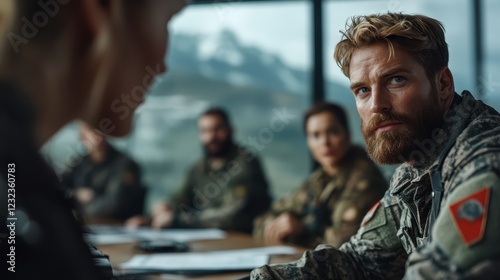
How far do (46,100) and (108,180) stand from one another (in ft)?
7.25

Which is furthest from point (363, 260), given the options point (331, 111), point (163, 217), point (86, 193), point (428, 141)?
point (86, 193)

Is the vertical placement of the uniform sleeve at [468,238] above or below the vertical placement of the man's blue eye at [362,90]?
below

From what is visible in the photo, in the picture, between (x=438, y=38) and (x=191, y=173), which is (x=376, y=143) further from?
(x=191, y=173)

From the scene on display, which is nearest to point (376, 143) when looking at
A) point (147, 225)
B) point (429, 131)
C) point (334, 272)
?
point (429, 131)

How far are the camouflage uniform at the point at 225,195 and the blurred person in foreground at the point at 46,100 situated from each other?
1.69m

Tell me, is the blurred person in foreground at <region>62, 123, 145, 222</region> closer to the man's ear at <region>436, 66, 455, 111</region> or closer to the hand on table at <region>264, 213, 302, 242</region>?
the hand on table at <region>264, 213, 302, 242</region>

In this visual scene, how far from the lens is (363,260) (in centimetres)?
63

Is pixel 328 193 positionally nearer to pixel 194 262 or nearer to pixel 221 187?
pixel 194 262

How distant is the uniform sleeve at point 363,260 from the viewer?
0.61m

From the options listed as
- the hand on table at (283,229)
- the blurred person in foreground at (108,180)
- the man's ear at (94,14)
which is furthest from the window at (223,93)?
the man's ear at (94,14)

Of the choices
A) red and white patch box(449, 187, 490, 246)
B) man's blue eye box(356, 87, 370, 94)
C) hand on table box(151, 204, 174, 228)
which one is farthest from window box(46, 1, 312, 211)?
red and white patch box(449, 187, 490, 246)

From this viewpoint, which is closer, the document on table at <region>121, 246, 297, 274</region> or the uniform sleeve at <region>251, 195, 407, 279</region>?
the uniform sleeve at <region>251, 195, 407, 279</region>

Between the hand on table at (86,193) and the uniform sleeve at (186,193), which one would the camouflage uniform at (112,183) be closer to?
the hand on table at (86,193)

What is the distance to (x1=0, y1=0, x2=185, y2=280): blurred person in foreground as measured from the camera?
293mm
